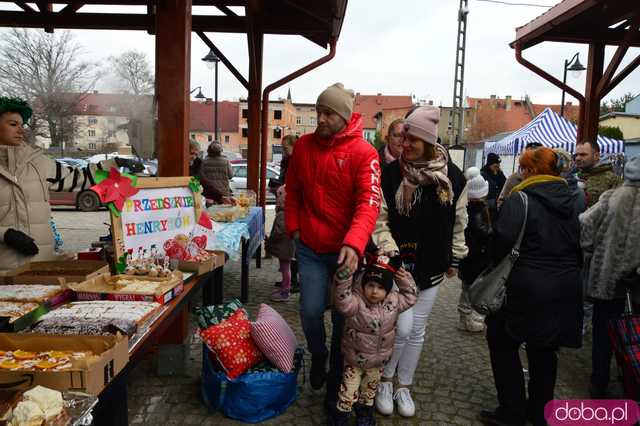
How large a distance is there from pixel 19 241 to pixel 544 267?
2.98m

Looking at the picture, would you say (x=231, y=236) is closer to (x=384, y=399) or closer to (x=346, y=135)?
(x=346, y=135)

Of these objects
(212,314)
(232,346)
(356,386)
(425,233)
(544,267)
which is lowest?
(356,386)

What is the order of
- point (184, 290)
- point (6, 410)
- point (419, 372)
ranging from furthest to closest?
1. point (419, 372)
2. point (184, 290)
3. point (6, 410)

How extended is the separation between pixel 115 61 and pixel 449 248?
6.58 m

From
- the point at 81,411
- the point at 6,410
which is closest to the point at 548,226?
the point at 81,411

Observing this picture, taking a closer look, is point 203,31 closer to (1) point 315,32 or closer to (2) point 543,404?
(1) point 315,32

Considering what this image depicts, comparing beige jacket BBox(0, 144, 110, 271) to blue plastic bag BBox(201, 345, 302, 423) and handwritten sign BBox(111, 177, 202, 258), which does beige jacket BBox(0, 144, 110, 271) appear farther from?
blue plastic bag BBox(201, 345, 302, 423)

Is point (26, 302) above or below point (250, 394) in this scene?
Result: above

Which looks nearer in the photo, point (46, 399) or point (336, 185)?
point (46, 399)

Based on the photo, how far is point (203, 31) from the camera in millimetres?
7805

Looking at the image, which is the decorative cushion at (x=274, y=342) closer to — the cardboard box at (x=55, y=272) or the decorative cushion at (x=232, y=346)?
the decorative cushion at (x=232, y=346)

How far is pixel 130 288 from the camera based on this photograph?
8.01 ft

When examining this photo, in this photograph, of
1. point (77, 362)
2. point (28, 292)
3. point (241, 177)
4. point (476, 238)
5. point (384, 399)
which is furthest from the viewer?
point (241, 177)

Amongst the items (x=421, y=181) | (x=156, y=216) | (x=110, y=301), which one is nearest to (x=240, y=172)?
(x=156, y=216)
